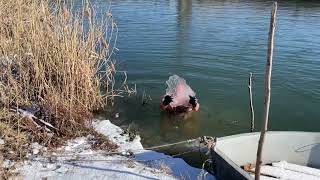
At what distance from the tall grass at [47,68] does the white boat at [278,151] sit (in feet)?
6.70

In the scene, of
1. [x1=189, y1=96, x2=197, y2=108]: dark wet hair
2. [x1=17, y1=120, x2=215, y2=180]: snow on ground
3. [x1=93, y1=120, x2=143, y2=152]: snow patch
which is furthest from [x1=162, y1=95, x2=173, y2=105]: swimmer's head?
[x1=17, y1=120, x2=215, y2=180]: snow on ground

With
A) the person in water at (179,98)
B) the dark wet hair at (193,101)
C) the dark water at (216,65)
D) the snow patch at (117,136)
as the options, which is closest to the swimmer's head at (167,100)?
the person in water at (179,98)

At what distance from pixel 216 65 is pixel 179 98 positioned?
328 cm

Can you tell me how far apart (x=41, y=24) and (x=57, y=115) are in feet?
4.83

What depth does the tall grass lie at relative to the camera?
20.3ft

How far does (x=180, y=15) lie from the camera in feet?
59.9

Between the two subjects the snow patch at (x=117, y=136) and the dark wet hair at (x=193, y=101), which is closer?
the snow patch at (x=117, y=136)

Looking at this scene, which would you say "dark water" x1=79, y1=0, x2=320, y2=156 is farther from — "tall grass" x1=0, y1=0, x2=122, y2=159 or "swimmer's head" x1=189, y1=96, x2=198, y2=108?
Answer: "tall grass" x1=0, y1=0, x2=122, y2=159

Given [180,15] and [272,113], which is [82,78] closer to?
[272,113]

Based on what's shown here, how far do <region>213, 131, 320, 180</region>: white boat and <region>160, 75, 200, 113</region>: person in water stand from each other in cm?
223

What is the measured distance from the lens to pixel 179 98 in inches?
311

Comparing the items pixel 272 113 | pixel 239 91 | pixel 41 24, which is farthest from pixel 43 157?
pixel 239 91

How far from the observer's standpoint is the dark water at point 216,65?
771 cm

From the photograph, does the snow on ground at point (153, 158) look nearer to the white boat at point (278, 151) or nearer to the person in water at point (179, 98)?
the white boat at point (278, 151)
